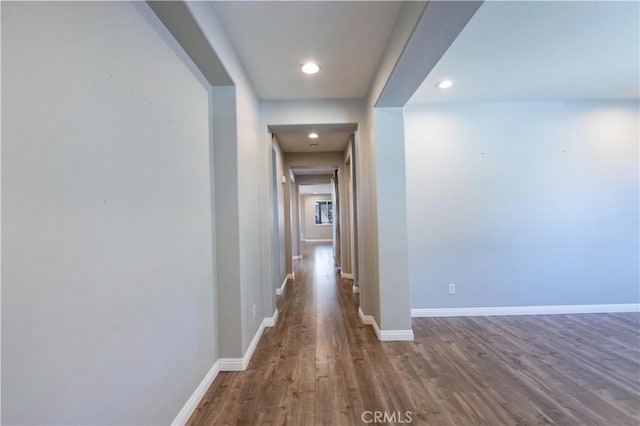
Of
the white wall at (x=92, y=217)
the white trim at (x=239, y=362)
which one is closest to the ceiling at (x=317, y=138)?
the white wall at (x=92, y=217)

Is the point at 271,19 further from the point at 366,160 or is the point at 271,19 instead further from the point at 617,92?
the point at 617,92

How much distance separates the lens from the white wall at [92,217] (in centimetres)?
77

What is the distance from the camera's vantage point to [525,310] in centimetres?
325

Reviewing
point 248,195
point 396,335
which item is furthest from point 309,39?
point 396,335

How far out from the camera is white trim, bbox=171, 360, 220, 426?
1554mm

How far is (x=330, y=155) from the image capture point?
17.7ft

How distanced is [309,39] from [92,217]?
1809 millimetres

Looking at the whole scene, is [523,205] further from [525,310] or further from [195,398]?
[195,398]

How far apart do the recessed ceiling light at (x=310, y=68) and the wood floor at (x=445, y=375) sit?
2550 millimetres

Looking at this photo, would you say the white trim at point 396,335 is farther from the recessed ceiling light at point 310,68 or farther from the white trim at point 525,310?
the recessed ceiling light at point 310,68

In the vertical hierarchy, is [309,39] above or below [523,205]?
above

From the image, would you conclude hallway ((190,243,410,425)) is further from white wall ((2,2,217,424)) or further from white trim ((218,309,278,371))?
white wall ((2,2,217,424))

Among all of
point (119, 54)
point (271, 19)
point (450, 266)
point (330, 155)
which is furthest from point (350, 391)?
point (330, 155)

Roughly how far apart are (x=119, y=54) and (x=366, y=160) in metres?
2.32
